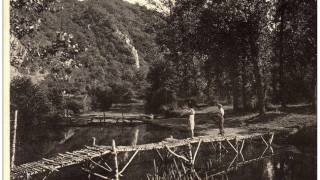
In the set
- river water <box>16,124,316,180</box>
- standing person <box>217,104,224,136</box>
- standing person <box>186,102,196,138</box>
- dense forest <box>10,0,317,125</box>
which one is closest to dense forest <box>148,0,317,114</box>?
dense forest <box>10,0,317,125</box>

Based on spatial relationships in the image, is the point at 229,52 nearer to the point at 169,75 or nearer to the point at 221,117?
the point at 169,75

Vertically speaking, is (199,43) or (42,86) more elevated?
(199,43)

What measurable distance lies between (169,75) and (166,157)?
92.9 inches

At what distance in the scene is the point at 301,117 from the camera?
298 inches

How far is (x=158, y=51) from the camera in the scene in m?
9.90

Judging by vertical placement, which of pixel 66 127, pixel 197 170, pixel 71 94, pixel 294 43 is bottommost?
pixel 197 170

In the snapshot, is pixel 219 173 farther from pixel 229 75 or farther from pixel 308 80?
pixel 308 80

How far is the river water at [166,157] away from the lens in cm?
895

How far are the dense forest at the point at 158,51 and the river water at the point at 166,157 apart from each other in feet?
3.17

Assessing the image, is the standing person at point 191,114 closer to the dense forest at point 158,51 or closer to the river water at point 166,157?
the dense forest at point 158,51

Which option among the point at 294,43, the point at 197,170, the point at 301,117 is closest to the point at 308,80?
the point at 301,117

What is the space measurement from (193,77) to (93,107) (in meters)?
4.93

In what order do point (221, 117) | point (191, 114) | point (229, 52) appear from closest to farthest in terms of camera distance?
point (221, 117) < point (191, 114) < point (229, 52)

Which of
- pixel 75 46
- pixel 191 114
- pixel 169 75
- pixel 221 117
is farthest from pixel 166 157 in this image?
pixel 75 46
